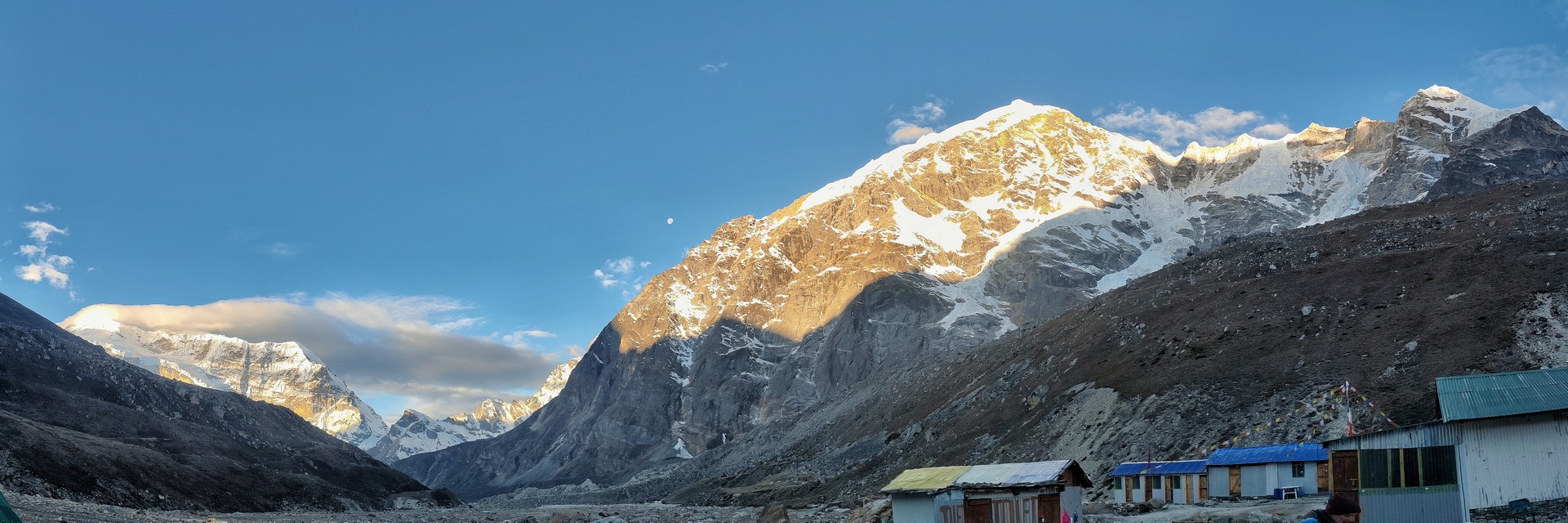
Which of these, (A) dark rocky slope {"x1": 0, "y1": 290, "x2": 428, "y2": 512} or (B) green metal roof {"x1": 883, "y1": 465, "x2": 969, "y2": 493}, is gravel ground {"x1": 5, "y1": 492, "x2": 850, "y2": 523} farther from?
(B) green metal roof {"x1": 883, "y1": 465, "x2": 969, "y2": 493}

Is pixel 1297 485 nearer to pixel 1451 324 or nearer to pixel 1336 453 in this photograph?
pixel 1336 453

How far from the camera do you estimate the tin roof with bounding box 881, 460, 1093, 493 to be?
125ft

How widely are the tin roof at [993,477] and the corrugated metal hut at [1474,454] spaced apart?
1008 cm

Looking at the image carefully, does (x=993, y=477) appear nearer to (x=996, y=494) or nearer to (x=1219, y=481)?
(x=996, y=494)

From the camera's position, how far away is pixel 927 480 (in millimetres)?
41281

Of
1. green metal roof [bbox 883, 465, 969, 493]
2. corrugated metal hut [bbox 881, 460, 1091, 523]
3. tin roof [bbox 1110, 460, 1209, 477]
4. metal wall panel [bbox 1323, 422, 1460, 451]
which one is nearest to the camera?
metal wall panel [bbox 1323, 422, 1460, 451]

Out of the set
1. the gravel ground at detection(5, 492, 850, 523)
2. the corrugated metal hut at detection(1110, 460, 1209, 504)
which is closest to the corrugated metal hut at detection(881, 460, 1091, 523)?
the corrugated metal hut at detection(1110, 460, 1209, 504)

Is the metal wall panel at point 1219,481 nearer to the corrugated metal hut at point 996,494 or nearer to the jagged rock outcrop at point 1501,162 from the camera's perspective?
the corrugated metal hut at point 996,494

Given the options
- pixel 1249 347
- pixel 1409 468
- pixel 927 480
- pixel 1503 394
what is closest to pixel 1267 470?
pixel 1409 468

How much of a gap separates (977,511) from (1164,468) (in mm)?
19821

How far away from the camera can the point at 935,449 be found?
95.2m

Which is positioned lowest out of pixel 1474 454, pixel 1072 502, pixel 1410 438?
pixel 1072 502

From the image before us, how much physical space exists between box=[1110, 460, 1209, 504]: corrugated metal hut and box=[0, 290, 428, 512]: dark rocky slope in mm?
74953

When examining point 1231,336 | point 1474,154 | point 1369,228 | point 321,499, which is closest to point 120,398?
point 321,499
